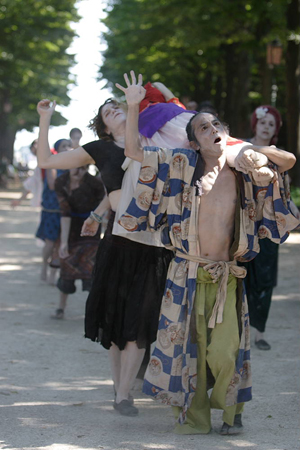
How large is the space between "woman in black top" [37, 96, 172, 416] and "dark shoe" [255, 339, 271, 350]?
2.22 meters

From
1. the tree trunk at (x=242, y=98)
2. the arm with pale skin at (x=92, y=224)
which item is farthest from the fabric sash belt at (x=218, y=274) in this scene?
the tree trunk at (x=242, y=98)

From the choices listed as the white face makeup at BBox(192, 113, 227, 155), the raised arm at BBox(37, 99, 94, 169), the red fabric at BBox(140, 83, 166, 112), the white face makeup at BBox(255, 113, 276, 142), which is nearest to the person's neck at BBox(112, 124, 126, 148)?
the red fabric at BBox(140, 83, 166, 112)

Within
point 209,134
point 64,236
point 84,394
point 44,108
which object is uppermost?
point 44,108

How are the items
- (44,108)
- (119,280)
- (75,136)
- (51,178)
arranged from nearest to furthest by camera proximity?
1. (44,108)
2. (119,280)
3. (75,136)
4. (51,178)

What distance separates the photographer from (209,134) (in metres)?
5.14

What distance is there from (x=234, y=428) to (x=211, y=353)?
0.52 meters

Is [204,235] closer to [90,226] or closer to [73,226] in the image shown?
[90,226]

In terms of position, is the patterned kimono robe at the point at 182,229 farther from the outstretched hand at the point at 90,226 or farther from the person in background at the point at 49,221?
the person in background at the point at 49,221

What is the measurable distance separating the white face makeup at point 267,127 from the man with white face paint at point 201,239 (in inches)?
105

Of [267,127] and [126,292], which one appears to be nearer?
[126,292]

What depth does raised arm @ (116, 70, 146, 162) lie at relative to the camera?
5152mm

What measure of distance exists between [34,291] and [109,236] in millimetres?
5173

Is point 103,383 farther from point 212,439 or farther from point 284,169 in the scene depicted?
point 284,169

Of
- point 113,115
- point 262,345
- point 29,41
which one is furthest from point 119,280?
point 29,41
